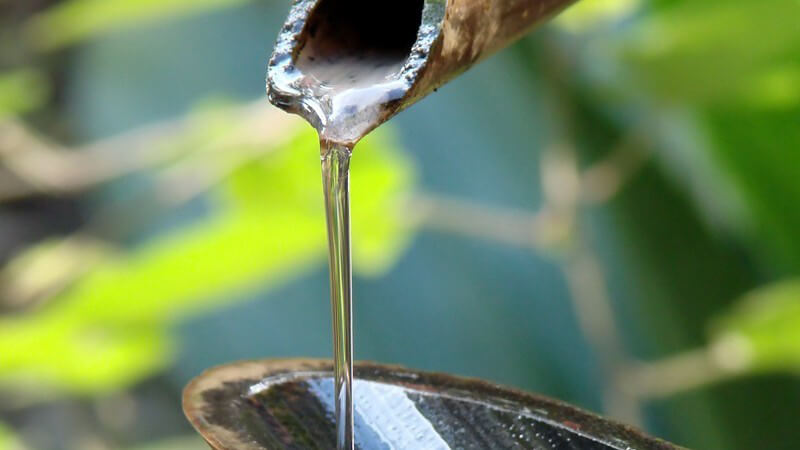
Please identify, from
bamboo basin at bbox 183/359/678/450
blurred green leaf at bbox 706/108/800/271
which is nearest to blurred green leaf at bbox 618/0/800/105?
blurred green leaf at bbox 706/108/800/271

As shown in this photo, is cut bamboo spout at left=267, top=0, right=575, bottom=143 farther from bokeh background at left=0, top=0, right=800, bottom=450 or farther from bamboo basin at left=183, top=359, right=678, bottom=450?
bokeh background at left=0, top=0, right=800, bottom=450

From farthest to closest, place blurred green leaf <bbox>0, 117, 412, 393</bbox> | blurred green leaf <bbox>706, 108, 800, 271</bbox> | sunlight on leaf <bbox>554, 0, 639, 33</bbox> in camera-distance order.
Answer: blurred green leaf <bbox>706, 108, 800, 271</bbox> < sunlight on leaf <bbox>554, 0, 639, 33</bbox> < blurred green leaf <bbox>0, 117, 412, 393</bbox>

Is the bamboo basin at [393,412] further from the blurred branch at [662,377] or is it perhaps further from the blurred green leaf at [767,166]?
the blurred green leaf at [767,166]

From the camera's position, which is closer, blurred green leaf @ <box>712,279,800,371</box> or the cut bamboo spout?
the cut bamboo spout

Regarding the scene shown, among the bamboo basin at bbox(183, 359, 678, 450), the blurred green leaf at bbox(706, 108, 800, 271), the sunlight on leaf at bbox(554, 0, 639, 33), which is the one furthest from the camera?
the blurred green leaf at bbox(706, 108, 800, 271)

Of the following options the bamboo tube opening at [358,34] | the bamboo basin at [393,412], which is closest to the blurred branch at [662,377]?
the bamboo basin at [393,412]

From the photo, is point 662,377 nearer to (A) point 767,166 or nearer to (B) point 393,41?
(A) point 767,166

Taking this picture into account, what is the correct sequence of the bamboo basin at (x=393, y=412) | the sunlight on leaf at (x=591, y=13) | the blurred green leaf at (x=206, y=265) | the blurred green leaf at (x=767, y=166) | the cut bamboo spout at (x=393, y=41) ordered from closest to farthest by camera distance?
the cut bamboo spout at (x=393, y=41) < the bamboo basin at (x=393, y=412) < the blurred green leaf at (x=206, y=265) < the sunlight on leaf at (x=591, y=13) < the blurred green leaf at (x=767, y=166)
